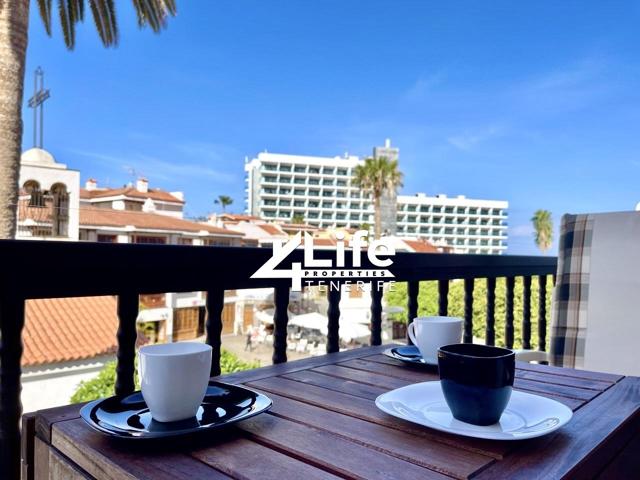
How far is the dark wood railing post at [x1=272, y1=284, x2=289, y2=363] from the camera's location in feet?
5.03

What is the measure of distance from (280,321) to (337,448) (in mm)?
1033

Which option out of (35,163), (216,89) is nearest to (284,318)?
(35,163)

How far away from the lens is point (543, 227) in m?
43.7

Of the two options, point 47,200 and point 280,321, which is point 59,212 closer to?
point 47,200

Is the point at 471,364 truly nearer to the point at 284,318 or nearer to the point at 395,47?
the point at 284,318

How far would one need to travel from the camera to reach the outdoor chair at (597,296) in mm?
1559

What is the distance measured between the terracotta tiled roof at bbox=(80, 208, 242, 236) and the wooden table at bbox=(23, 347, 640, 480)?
20.8 m

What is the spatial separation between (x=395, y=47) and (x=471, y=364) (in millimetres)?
58209

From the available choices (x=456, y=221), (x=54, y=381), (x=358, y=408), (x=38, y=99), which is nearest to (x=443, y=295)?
(x=358, y=408)

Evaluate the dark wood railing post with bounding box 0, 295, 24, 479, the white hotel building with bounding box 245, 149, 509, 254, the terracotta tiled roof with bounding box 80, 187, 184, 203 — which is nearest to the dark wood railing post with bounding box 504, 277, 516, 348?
the dark wood railing post with bounding box 0, 295, 24, 479

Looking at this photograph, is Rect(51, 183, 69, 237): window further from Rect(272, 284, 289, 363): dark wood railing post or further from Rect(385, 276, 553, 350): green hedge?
Rect(272, 284, 289, 363): dark wood railing post

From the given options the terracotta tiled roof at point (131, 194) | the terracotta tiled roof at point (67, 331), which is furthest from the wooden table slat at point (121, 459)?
the terracotta tiled roof at point (131, 194)

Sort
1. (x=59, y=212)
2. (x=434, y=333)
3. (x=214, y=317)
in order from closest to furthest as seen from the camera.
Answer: (x=434, y=333) → (x=214, y=317) → (x=59, y=212)

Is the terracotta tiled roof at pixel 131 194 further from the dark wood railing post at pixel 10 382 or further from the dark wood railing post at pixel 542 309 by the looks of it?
the dark wood railing post at pixel 10 382
